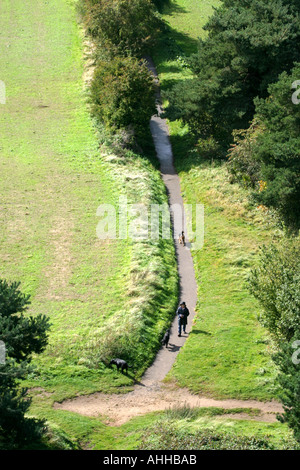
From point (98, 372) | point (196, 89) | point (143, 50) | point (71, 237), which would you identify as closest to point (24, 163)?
point (71, 237)

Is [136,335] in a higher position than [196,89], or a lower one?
lower

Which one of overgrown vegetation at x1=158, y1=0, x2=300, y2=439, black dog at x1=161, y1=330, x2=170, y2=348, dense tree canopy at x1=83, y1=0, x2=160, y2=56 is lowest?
black dog at x1=161, y1=330, x2=170, y2=348

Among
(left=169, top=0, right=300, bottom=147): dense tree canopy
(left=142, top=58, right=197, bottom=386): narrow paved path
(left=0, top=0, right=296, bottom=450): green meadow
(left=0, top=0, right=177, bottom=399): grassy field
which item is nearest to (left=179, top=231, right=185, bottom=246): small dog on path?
(left=142, top=58, right=197, bottom=386): narrow paved path

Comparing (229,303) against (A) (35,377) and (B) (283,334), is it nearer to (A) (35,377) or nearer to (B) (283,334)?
(B) (283,334)

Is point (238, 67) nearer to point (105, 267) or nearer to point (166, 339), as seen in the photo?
point (105, 267)

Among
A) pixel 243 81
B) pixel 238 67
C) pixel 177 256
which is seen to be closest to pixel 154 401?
pixel 177 256

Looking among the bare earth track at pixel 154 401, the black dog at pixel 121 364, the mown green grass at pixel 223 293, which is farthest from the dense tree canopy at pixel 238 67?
the black dog at pixel 121 364

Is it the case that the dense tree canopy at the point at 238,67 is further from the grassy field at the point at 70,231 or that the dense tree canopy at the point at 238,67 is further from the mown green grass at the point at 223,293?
the grassy field at the point at 70,231

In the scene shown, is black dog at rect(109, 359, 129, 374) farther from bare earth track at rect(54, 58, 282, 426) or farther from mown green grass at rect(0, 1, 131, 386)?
mown green grass at rect(0, 1, 131, 386)
